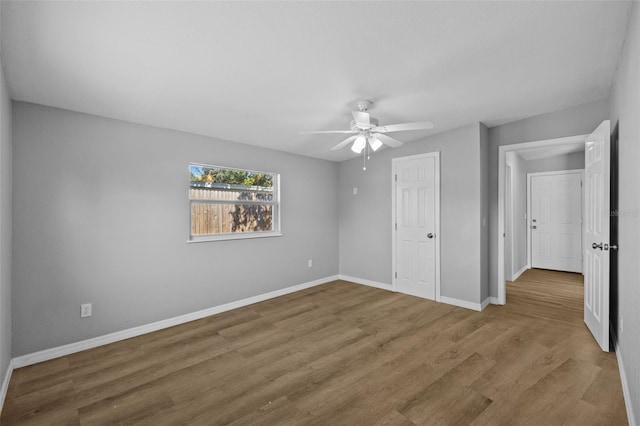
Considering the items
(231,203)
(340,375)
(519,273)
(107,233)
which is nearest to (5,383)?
(107,233)

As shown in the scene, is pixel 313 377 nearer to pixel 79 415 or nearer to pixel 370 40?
pixel 79 415

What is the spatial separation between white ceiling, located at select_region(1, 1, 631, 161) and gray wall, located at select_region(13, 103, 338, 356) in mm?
319

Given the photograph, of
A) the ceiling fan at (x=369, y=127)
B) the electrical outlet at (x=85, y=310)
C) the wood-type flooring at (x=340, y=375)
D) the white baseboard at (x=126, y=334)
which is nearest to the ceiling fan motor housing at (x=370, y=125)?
the ceiling fan at (x=369, y=127)

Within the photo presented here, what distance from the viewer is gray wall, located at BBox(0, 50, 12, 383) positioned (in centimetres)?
210

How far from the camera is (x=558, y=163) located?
5.91 m

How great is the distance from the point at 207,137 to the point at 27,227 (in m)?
1.97

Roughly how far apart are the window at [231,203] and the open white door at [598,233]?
3760 millimetres

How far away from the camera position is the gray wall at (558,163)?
18.6 feet

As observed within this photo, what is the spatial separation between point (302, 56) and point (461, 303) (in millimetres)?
3571

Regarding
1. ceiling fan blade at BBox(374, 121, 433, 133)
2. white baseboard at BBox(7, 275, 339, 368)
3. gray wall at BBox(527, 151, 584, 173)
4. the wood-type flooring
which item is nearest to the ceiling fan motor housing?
ceiling fan blade at BBox(374, 121, 433, 133)

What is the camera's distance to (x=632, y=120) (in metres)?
1.87

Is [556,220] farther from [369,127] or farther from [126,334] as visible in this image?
[126,334]

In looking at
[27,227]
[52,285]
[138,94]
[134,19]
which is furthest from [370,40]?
[52,285]

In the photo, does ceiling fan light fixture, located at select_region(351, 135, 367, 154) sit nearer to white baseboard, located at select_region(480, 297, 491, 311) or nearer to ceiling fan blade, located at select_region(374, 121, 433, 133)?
ceiling fan blade, located at select_region(374, 121, 433, 133)
